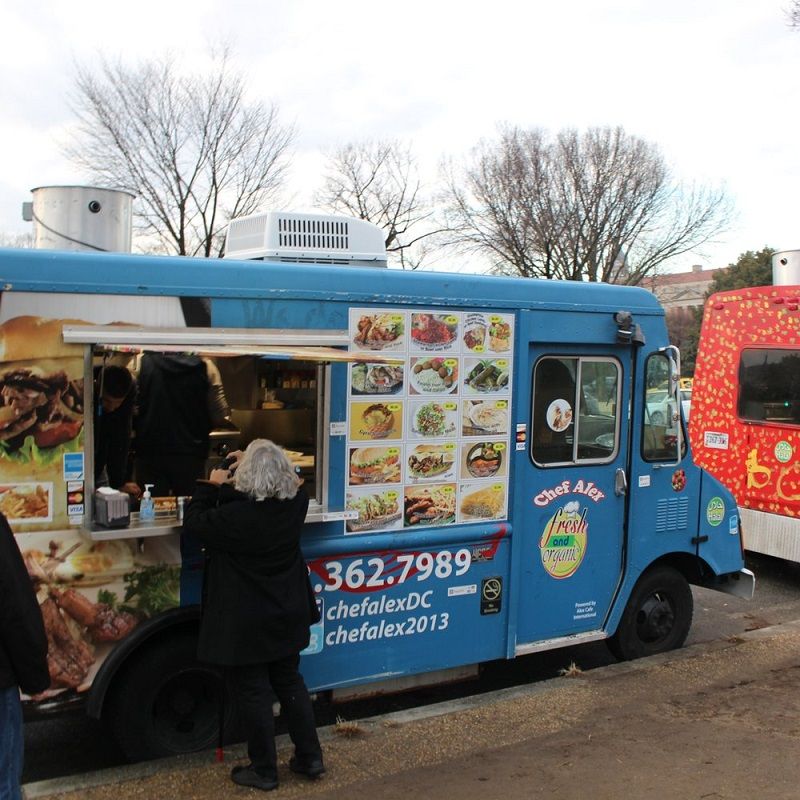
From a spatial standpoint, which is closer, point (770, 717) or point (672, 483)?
point (770, 717)

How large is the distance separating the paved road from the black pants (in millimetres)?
1117

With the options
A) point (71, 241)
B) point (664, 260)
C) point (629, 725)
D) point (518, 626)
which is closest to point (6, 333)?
point (71, 241)

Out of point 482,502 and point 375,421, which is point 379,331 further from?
point 482,502

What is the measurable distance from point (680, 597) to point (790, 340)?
12.3 ft

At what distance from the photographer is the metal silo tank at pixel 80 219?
4.39m

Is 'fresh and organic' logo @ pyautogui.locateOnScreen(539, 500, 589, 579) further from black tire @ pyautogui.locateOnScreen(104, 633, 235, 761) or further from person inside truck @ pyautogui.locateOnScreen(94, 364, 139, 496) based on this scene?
person inside truck @ pyautogui.locateOnScreen(94, 364, 139, 496)

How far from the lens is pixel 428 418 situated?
4.58 meters

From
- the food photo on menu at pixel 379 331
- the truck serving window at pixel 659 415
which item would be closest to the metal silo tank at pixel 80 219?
the food photo on menu at pixel 379 331

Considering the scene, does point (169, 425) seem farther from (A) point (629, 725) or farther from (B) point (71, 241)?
(A) point (629, 725)

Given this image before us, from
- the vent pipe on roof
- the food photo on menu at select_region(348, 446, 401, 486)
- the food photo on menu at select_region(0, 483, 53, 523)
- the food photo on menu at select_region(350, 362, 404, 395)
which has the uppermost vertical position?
the vent pipe on roof

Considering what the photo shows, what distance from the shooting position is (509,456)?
4.84 metres

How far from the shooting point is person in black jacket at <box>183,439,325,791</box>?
143 inches

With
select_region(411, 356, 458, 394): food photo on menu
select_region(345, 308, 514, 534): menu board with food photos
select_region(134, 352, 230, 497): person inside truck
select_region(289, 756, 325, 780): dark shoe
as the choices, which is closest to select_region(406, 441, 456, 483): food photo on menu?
select_region(345, 308, 514, 534): menu board with food photos

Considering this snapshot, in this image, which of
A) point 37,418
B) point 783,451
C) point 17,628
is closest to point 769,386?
point 783,451
